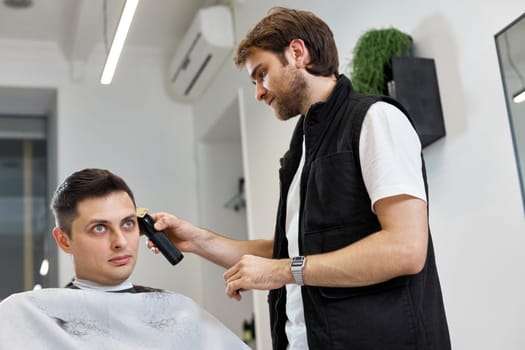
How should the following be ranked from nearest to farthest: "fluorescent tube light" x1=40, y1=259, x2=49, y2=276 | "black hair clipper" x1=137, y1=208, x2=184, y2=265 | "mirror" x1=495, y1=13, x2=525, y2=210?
"black hair clipper" x1=137, y1=208, x2=184, y2=265
"mirror" x1=495, y1=13, x2=525, y2=210
"fluorescent tube light" x1=40, y1=259, x2=49, y2=276

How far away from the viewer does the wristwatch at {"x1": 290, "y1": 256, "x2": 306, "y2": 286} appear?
1517mm

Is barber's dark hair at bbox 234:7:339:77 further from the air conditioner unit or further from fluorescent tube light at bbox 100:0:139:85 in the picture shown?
the air conditioner unit

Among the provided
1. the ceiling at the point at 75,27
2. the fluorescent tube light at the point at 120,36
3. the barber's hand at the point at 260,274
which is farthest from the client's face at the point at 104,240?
the ceiling at the point at 75,27

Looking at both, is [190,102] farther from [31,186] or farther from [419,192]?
[419,192]

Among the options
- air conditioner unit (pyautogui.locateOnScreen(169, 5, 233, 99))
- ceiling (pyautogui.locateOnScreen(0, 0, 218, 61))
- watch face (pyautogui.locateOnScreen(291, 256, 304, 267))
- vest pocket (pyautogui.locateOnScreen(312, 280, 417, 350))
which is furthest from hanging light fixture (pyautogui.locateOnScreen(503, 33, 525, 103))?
ceiling (pyautogui.locateOnScreen(0, 0, 218, 61))

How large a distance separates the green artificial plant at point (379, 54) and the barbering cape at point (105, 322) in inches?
42.9

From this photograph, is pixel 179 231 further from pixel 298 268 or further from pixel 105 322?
pixel 298 268

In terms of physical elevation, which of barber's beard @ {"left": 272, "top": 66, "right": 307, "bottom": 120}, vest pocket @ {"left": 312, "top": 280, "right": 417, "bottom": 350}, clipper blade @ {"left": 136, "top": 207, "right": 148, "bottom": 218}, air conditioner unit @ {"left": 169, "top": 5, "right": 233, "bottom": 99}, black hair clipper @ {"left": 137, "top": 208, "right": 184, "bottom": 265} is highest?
air conditioner unit @ {"left": 169, "top": 5, "right": 233, "bottom": 99}

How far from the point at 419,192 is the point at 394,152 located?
0.10 metres

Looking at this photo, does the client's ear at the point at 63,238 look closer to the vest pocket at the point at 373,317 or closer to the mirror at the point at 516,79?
the vest pocket at the point at 373,317

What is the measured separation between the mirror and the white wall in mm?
36

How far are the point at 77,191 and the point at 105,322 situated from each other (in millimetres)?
388

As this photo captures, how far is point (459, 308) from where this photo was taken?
2.37 m

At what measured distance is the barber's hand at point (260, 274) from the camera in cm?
154
